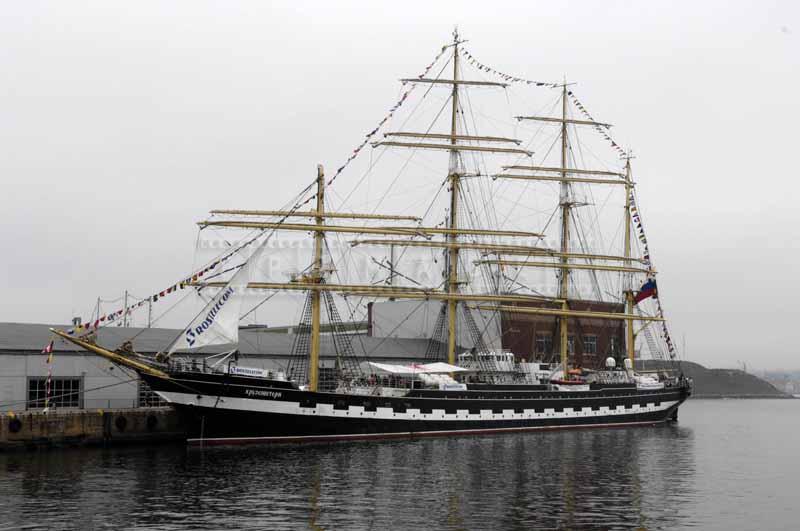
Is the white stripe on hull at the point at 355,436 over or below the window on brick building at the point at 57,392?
below

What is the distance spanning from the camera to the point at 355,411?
46.0 meters

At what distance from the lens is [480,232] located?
57344mm

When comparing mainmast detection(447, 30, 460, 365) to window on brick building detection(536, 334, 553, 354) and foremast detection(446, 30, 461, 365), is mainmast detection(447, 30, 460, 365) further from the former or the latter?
window on brick building detection(536, 334, 553, 354)

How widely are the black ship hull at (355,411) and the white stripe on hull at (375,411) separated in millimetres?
47

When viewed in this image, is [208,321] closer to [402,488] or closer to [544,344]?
[402,488]

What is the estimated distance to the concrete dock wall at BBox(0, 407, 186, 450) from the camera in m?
37.9

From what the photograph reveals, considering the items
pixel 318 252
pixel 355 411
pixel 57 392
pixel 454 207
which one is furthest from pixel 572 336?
pixel 57 392

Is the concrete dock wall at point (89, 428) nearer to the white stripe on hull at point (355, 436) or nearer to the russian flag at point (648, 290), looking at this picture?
the white stripe on hull at point (355, 436)

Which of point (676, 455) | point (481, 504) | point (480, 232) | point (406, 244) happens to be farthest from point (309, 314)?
point (481, 504)

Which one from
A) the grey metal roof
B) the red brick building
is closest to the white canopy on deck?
the grey metal roof

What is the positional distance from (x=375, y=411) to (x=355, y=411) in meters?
1.28

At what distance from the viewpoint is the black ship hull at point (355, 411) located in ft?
136

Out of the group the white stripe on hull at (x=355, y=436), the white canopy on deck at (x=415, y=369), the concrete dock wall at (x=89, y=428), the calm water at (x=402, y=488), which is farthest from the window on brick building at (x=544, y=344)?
the concrete dock wall at (x=89, y=428)

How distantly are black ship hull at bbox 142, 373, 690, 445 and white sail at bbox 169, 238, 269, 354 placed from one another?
1657mm
